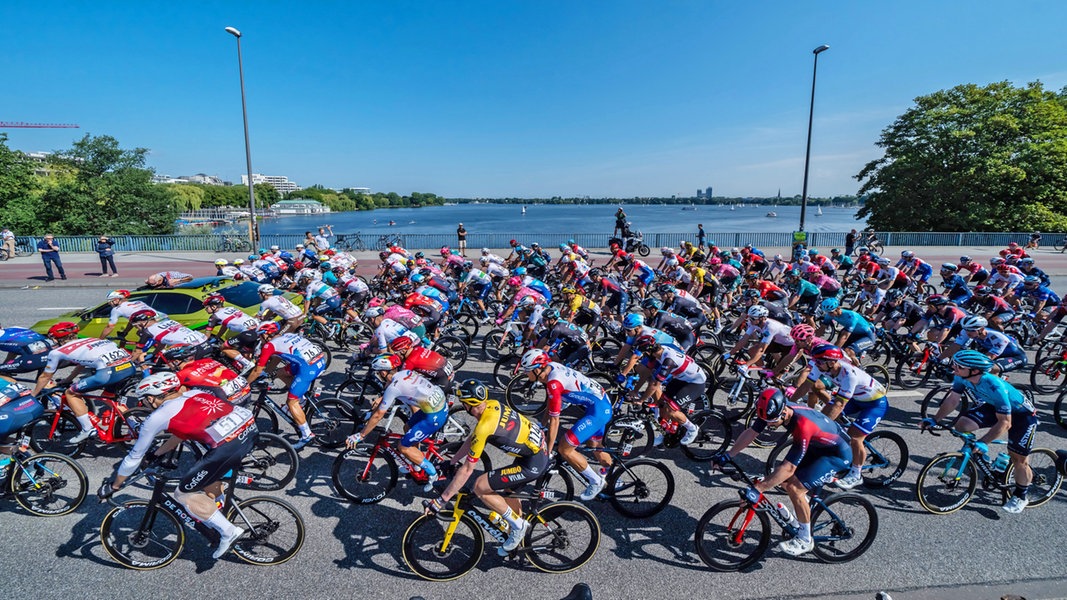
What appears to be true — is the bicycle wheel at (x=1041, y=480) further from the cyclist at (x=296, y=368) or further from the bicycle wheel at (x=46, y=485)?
the bicycle wheel at (x=46, y=485)

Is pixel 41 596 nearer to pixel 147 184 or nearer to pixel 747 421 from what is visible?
pixel 747 421

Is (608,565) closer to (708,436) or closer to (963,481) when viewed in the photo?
(708,436)

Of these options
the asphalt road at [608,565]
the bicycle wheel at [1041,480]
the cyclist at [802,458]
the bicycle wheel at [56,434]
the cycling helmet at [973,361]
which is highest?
the cycling helmet at [973,361]

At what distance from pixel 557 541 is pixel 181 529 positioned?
3370 millimetres

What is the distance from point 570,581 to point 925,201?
47701mm

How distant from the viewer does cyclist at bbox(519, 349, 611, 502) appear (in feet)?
15.9

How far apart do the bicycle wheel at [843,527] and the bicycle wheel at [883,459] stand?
1151mm

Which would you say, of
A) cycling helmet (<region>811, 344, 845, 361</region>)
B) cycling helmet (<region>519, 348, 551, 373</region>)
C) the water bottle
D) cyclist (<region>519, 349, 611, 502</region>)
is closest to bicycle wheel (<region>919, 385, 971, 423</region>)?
cycling helmet (<region>811, 344, 845, 361</region>)

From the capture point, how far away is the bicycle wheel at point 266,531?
172 inches

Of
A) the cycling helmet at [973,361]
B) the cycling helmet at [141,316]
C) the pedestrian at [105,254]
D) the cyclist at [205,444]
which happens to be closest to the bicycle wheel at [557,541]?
the cyclist at [205,444]

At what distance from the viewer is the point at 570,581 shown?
425 centimetres

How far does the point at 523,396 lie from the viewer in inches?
303

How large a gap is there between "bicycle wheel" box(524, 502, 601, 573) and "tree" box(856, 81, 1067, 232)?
44.8 metres

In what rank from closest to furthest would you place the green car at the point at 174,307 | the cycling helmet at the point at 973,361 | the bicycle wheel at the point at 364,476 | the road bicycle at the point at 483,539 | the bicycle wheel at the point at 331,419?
1. the road bicycle at the point at 483,539
2. the cycling helmet at the point at 973,361
3. the bicycle wheel at the point at 364,476
4. the bicycle wheel at the point at 331,419
5. the green car at the point at 174,307
